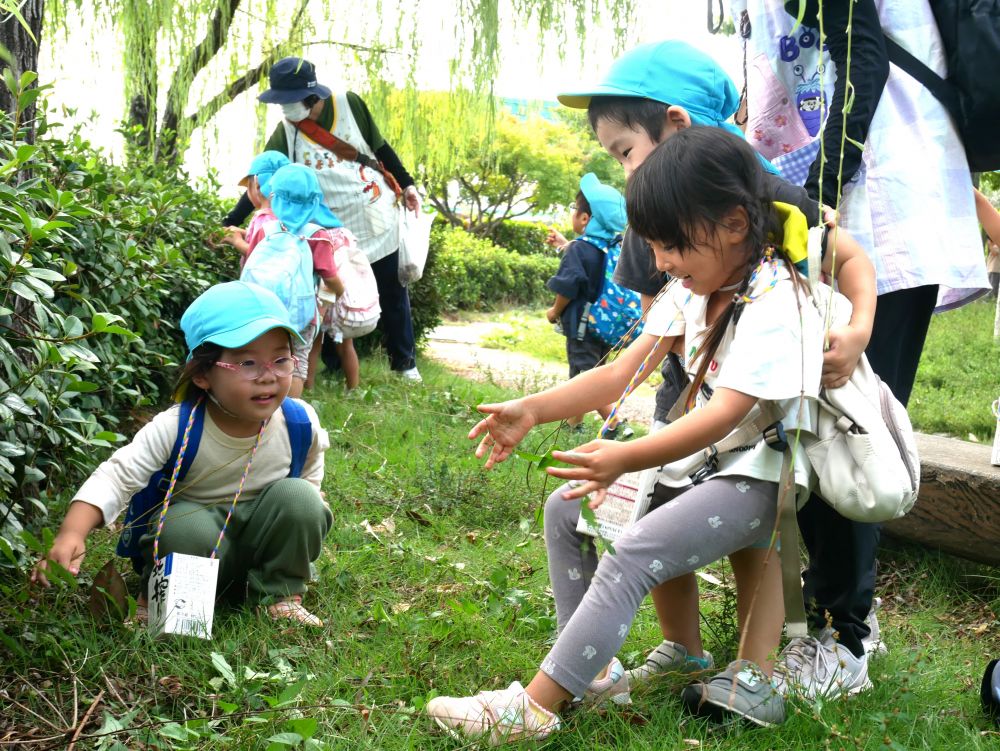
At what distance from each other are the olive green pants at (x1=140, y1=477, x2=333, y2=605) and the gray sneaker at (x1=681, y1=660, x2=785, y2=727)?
118 centimetres

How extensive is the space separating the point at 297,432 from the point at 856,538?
1.58 m

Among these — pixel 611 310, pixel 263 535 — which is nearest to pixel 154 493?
pixel 263 535

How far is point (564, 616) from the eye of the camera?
2.42 metres

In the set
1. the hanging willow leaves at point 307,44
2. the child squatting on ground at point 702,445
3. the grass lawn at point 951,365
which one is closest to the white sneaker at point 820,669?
the child squatting on ground at point 702,445

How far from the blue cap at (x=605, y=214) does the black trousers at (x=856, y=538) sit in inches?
143

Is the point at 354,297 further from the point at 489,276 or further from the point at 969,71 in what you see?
the point at 489,276

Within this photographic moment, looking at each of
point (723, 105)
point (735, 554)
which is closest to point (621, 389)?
point (735, 554)

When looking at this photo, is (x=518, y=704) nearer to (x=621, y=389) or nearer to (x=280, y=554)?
(x=621, y=389)

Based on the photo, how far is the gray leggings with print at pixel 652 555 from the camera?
6.99 feet

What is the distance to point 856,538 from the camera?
2.57 m

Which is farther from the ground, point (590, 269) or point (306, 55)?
point (306, 55)

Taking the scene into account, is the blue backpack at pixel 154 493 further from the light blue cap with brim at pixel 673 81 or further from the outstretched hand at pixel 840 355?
the outstretched hand at pixel 840 355

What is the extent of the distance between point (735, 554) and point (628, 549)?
444mm

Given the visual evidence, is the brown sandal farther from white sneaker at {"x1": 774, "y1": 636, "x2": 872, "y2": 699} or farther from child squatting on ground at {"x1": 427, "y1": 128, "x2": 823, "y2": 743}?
white sneaker at {"x1": 774, "y1": 636, "x2": 872, "y2": 699}
